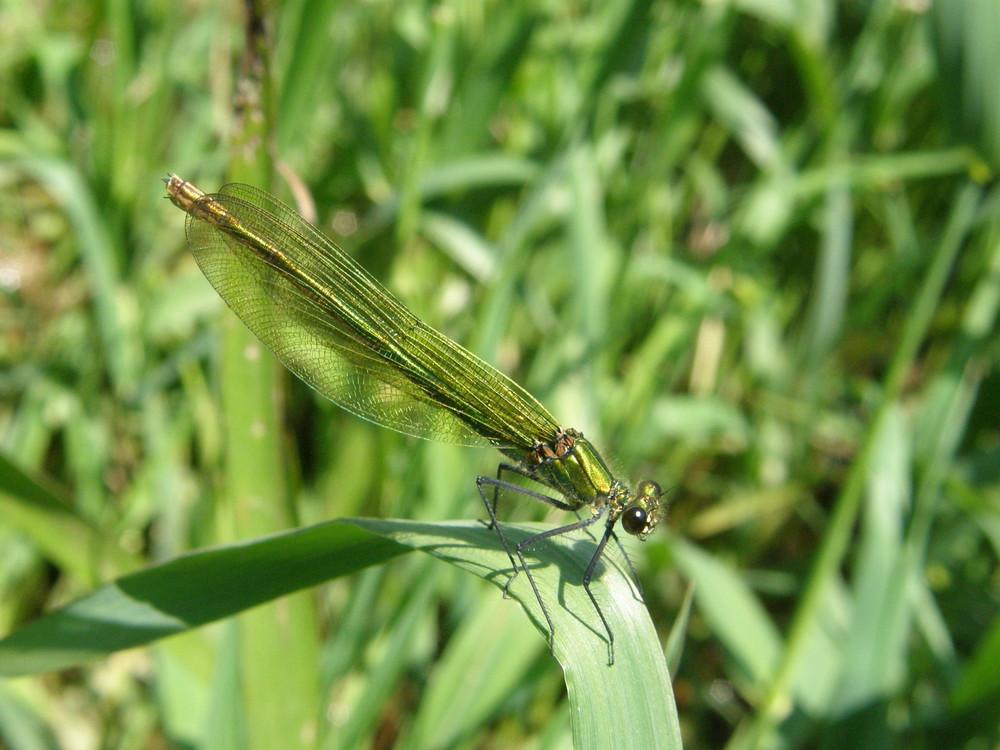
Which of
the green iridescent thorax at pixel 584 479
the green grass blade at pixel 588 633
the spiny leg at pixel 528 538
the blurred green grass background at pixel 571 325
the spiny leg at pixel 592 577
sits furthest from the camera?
the blurred green grass background at pixel 571 325

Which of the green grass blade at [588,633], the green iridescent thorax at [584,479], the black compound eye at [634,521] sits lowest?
the green grass blade at [588,633]

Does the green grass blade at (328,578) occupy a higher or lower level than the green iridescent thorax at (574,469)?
lower

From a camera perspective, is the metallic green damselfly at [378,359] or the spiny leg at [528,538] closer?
the spiny leg at [528,538]

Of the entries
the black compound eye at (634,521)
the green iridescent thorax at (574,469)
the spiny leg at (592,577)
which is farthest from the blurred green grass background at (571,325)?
the spiny leg at (592,577)

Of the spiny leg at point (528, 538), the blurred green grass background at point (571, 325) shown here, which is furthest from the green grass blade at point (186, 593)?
the blurred green grass background at point (571, 325)

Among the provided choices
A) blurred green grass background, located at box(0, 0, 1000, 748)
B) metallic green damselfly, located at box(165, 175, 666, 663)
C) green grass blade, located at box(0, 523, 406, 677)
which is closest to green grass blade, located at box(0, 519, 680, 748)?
green grass blade, located at box(0, 523, 406, 677)

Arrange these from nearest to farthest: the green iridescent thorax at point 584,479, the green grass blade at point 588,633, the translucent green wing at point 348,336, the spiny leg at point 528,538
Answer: the green grass blade at point 588,633 < the spiny leg at point 528,538 < the translucent green wing at point 348,336 < the green iridescent thorax at point 584,479

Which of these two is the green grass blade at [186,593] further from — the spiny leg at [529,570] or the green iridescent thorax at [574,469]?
the green iridescent thorax at [574,469]

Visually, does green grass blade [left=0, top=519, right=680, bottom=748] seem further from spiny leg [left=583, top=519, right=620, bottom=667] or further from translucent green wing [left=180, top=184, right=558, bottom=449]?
translucent green wing [left=180, top=184, right=558, bottom=449]
